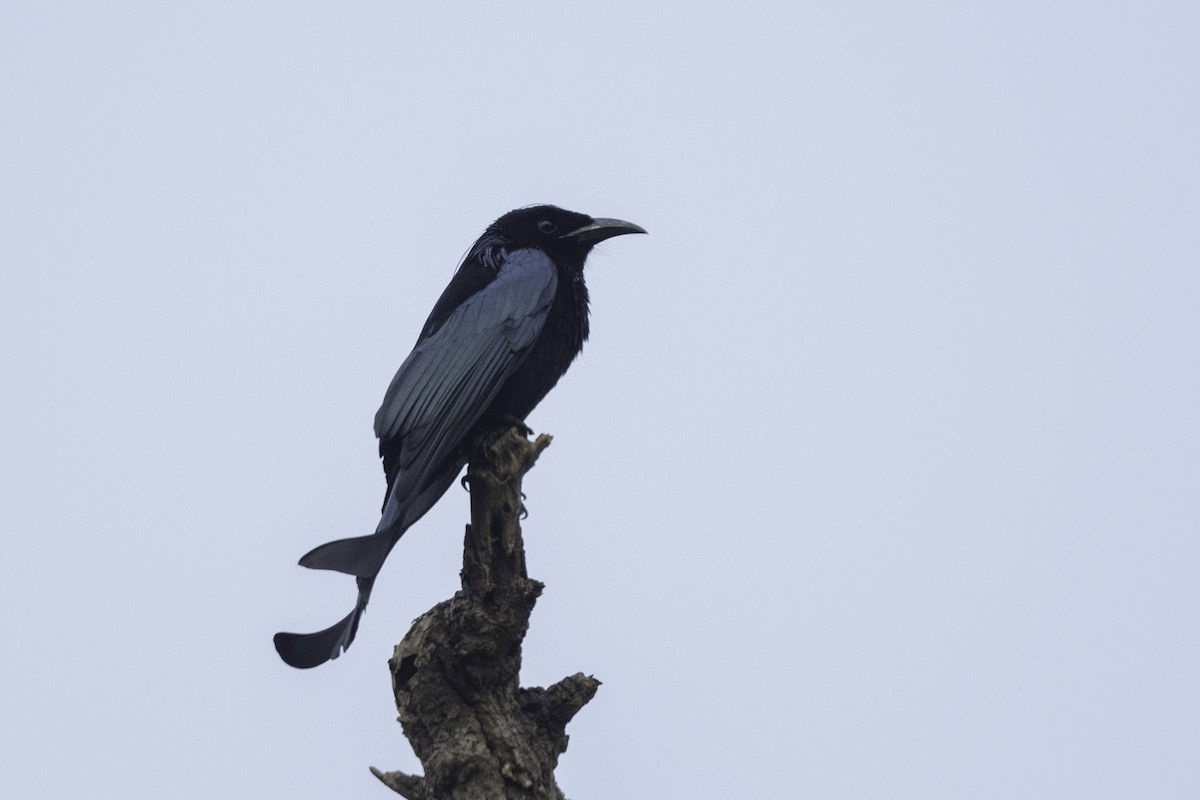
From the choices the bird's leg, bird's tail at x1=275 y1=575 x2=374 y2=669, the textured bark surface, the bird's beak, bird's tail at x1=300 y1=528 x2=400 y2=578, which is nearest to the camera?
the textured bark surface

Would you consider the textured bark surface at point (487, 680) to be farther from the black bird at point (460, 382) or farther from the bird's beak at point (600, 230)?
the bird's beak at point (600, 230)

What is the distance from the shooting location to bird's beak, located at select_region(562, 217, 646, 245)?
6586mm

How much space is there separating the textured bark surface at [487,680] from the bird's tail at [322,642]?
0.57 m

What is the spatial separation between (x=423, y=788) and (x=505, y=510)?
1123 mm

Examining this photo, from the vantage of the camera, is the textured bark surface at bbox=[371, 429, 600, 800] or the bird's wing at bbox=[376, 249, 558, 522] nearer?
the textured bark surface at bbox=[371, 429, 600, 800]

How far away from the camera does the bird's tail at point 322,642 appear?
527 centimetres

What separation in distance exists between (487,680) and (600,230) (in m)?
2.77

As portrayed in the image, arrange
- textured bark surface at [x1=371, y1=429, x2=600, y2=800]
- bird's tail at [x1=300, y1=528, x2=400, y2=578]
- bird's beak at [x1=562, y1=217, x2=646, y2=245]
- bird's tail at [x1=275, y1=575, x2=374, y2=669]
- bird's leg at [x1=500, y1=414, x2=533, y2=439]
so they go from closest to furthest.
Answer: textured bark surface at [x1=371, y1=429, x2=600, y2=800] < bird's tail at [x1=300, y1=528, x2=400, y2=578] < bird's tail at [x1=275, y1=575, x2=374, y2=669] < bird's leg at [x1=500, y1=414, x2=533, y2=439] < bird's beak at [x1=562, y1=217, x2=646, y2=245]

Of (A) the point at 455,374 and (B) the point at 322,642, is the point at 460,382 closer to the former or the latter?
(A) the point at 455,374

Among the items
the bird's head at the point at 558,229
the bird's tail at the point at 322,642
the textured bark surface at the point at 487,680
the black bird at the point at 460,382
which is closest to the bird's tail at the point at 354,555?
the black bird at the point at 460,382

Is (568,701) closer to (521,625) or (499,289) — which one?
(521,625)

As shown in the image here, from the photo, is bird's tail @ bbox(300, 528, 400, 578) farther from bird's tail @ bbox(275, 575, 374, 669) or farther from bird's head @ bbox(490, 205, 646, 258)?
bird's head @ bbox(490, 205, 646, 258)

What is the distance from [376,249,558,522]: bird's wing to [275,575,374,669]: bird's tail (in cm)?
45

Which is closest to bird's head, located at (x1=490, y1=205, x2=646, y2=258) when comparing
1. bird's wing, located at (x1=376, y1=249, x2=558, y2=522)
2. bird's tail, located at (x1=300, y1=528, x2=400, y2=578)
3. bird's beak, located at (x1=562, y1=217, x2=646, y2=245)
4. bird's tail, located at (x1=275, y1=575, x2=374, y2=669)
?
bird's beak, located at (x1=562, y1=217, x2=646, y2=245)
